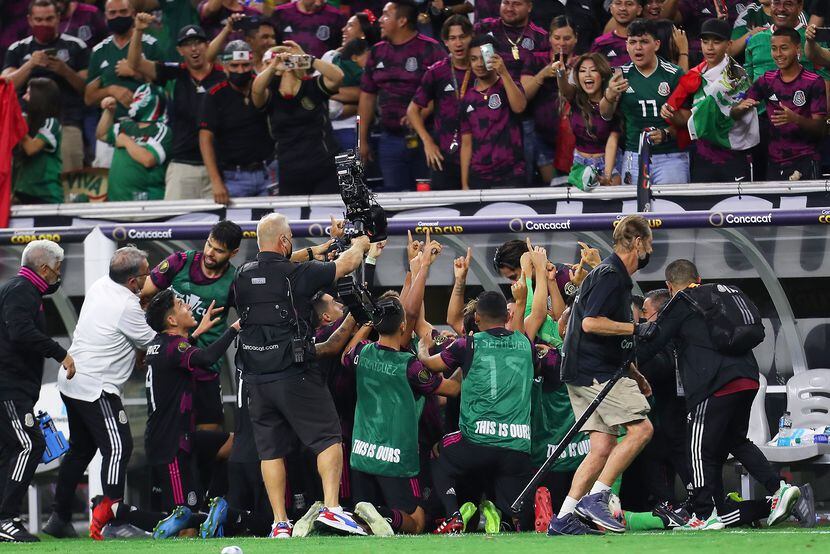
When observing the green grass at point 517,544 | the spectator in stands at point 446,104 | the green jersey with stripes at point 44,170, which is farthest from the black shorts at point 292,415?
the green jersey with stripes at point 44,170

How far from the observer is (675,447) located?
8.48 m

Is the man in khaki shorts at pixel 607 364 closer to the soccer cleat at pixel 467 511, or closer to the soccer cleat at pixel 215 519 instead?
the soccer cleat at pixel 467 511

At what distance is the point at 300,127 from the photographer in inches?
424

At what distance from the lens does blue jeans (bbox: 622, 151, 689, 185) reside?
10.1 meters

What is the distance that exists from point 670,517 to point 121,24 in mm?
7043

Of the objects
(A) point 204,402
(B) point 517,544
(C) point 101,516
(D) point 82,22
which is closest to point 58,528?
(C) point 101,516

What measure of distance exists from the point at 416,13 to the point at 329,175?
1655mm

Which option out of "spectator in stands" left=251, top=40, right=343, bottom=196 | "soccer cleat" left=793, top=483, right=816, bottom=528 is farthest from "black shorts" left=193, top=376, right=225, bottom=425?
"soccer cleat" left=793, top=483, right=816, bottom=528

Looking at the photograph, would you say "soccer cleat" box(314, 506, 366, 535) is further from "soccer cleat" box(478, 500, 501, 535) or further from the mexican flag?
the mexican flag

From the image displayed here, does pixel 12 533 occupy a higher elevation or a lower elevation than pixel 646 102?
lower

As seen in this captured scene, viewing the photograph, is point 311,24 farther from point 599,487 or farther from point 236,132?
point 599,487

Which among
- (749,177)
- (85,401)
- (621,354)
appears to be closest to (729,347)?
(621,354)

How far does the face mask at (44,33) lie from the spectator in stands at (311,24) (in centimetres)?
224

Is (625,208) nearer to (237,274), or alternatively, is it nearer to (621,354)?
(621,354)
